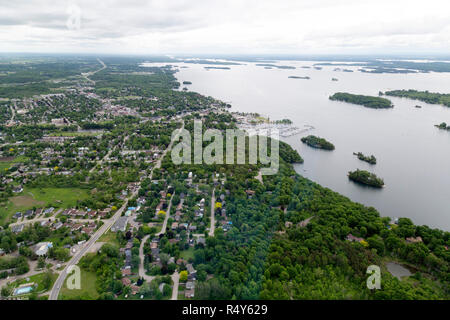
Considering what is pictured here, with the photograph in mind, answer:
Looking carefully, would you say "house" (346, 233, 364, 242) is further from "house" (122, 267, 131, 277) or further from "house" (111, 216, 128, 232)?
"house" (111, 216, 128, 232)

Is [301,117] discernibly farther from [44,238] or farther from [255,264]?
[44,238]

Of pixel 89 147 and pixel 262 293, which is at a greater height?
pixel 89 147

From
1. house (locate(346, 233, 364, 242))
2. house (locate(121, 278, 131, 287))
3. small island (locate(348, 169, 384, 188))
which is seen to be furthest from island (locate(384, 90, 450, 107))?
house (locate(121, 278, 131, 287))

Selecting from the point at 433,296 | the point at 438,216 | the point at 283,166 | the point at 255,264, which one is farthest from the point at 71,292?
the point at 438,216

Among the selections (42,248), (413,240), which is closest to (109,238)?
(42,248)

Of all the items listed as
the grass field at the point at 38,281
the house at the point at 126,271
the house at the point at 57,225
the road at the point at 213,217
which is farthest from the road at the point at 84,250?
the road at the point at 213,217
